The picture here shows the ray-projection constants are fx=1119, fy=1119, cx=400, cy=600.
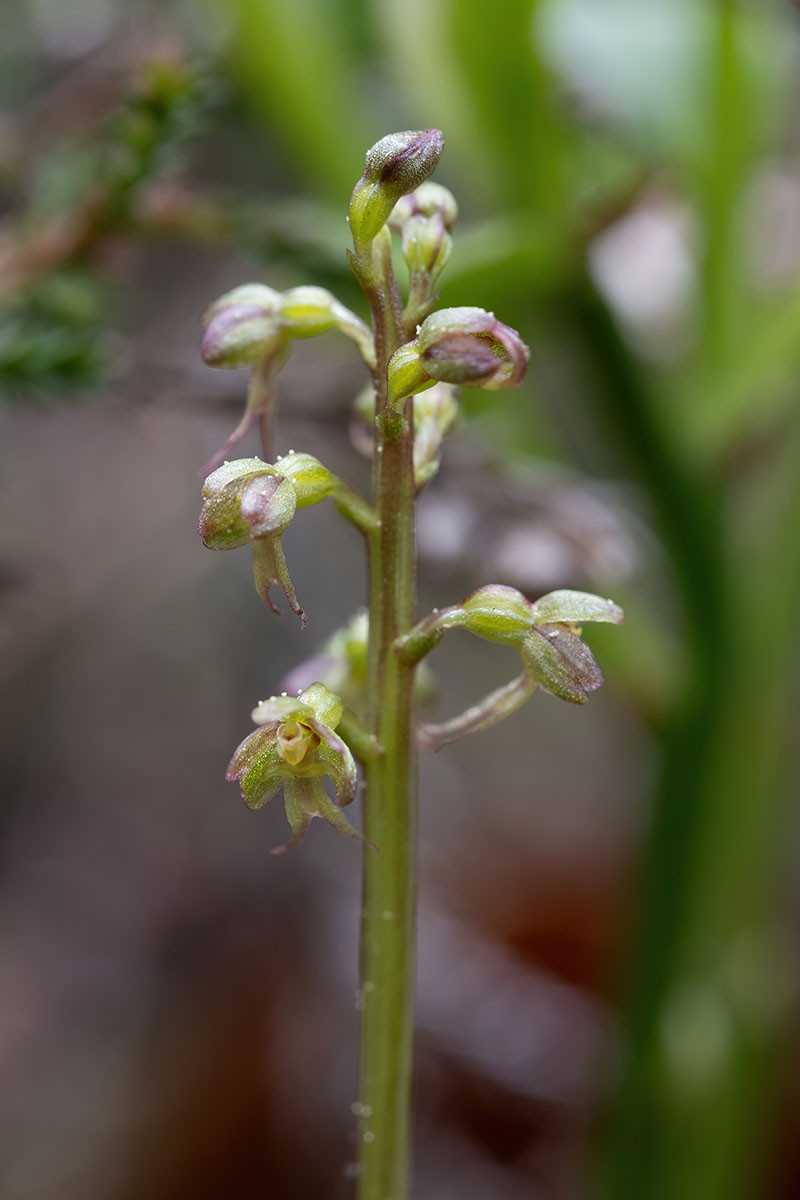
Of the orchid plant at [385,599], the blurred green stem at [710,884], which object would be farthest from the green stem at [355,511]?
the blurred green stem at [710,884]

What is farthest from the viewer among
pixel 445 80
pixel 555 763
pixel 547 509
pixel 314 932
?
pixel 555 763

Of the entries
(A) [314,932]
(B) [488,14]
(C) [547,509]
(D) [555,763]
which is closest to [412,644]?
(C) [547,509]

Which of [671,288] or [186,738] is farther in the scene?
[186,738]

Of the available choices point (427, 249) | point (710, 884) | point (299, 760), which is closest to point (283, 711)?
point (299, 760)

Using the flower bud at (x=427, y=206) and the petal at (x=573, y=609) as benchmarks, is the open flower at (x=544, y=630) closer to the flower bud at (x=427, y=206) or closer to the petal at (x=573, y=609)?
the petal at (x=573, y=609)

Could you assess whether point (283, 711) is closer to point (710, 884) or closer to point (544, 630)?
point (544, 630)

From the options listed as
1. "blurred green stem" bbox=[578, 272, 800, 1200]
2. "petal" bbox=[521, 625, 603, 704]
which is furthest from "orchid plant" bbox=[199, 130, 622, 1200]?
"blurred green stem" bbox=[578, 272, 800, 1200]

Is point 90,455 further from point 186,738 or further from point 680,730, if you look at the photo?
point 680,730
